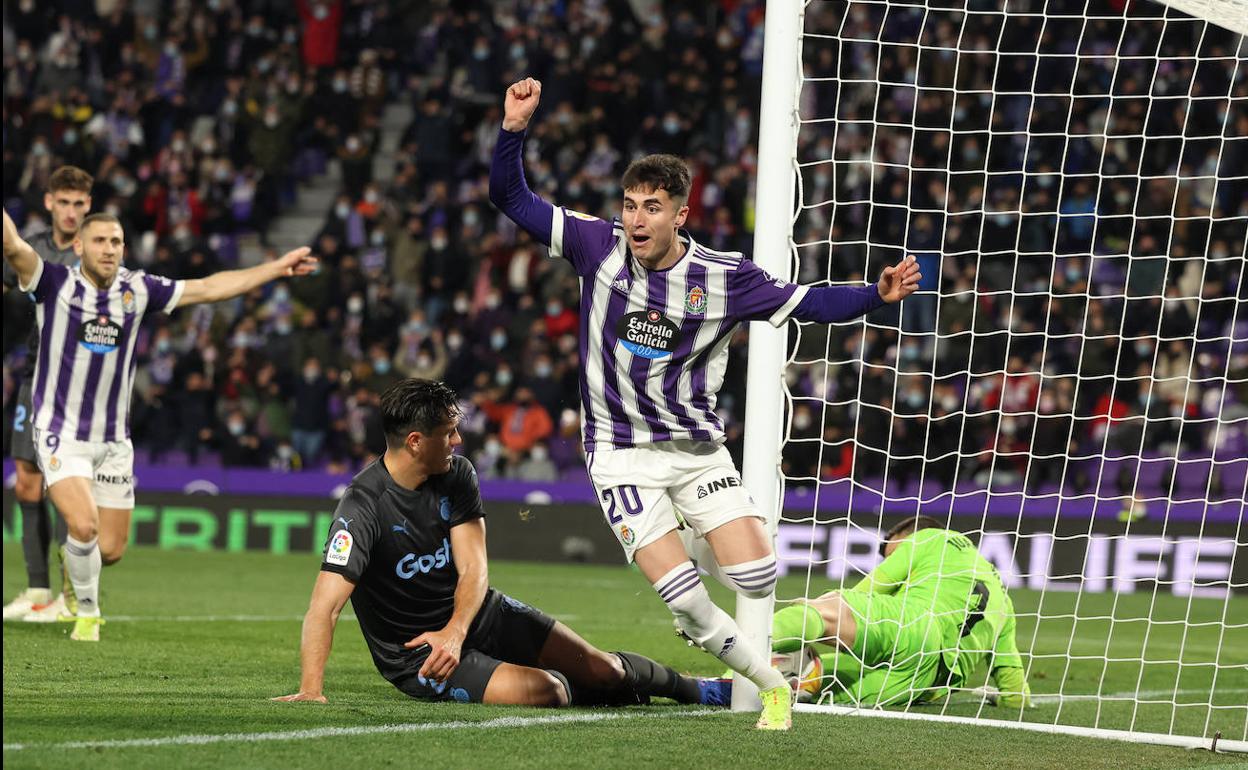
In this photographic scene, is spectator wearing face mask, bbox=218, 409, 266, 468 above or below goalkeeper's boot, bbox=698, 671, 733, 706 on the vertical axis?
below

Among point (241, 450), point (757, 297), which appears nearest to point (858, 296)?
point (757, 297)

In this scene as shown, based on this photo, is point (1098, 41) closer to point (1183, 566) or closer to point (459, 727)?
point (1183, 566)

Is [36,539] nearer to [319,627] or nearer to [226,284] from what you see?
[226,284]

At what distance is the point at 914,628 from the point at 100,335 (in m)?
4.45

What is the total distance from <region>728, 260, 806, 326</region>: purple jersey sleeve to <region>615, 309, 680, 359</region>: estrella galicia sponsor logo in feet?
0.81

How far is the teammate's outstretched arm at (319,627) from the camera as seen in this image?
543 cm

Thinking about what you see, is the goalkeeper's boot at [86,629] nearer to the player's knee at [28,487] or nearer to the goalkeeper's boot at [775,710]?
the player's knee at [28,487]

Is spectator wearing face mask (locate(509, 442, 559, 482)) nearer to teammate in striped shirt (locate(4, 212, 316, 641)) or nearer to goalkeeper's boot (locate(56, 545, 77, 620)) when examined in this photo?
goalkeeper's boot (locate(56, 545, 77, 620))

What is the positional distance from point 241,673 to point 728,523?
245 centimetres

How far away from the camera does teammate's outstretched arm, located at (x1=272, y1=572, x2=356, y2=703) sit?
5434 mm

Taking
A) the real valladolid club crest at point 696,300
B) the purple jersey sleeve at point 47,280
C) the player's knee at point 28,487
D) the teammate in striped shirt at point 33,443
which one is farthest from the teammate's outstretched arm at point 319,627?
the player's knee at point 28,487

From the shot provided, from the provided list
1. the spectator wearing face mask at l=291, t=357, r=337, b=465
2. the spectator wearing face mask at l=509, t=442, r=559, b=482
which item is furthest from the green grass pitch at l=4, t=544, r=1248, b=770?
the spectator wearing face mask at l=291, t=357, r=337, b=465

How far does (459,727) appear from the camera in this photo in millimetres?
5219

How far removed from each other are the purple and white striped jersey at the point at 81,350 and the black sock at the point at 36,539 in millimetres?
1506
